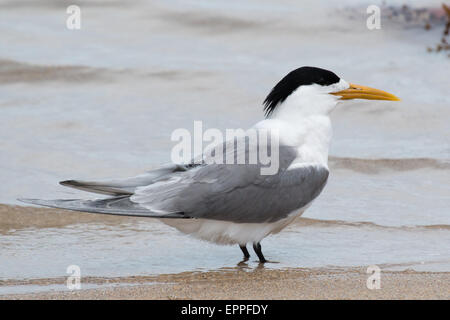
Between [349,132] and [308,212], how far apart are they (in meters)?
2.26

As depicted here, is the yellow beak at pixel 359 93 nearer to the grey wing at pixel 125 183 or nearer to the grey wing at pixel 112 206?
the grey wing at pixel 125 183

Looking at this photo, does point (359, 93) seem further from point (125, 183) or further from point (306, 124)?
point (125, 183)

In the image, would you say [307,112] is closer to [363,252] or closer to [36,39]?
[363,252]

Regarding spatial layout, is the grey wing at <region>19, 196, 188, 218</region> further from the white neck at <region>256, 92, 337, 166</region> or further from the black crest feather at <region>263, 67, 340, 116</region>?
the black crest feather at <region>263, 67, 340, 116</region>

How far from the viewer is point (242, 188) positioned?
4.73 meters

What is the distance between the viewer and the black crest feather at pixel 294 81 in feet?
16.5

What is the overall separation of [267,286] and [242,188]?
637mm

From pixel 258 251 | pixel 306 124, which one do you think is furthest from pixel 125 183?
pixel 306 124

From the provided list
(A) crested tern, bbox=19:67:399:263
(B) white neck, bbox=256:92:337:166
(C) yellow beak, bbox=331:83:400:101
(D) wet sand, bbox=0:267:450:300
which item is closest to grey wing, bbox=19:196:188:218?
(A) crested tern, bbox=19:67:399:263

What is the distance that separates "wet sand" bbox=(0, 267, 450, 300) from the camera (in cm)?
409

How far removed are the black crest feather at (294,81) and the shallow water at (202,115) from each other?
3.18 feet

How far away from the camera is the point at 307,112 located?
16.6 feet

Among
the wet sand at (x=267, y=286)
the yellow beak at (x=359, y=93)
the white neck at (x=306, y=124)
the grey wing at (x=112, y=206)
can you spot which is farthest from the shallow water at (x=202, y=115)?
the yellow beak at (x=359, y=93)
